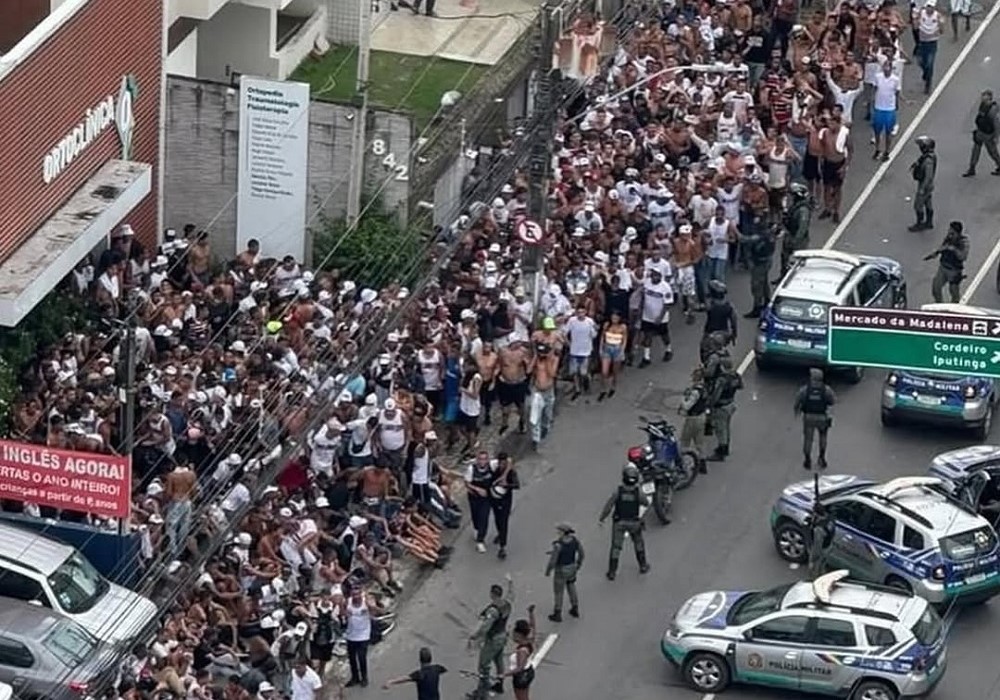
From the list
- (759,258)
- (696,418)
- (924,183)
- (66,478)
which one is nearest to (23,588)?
(66,478)

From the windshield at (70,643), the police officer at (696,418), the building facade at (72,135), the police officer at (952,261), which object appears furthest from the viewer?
the police officer at (952,261)

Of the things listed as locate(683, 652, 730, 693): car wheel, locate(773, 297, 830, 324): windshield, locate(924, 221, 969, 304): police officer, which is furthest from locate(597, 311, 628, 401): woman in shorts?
locate(683, 652, 730, 693): car wheel

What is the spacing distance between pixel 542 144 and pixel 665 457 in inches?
201

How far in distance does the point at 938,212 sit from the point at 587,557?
11.8 meters

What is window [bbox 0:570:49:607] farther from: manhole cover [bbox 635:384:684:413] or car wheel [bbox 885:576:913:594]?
manhole cover [bbox 635:384:684:413]

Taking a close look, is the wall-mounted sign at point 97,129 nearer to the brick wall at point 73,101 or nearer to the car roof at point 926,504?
the brick wall at point 73,101

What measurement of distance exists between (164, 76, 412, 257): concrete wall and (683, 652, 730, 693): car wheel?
12091 mm

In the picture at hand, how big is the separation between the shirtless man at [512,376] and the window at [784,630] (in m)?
6.80

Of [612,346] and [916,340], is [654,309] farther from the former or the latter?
[916,340]

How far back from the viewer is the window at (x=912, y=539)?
4091cm

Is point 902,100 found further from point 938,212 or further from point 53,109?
point 53,109

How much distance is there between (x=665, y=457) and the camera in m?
43.5

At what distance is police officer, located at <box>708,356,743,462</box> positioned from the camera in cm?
4450

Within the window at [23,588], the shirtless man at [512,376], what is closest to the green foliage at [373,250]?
the shirtless man at [512,376]
